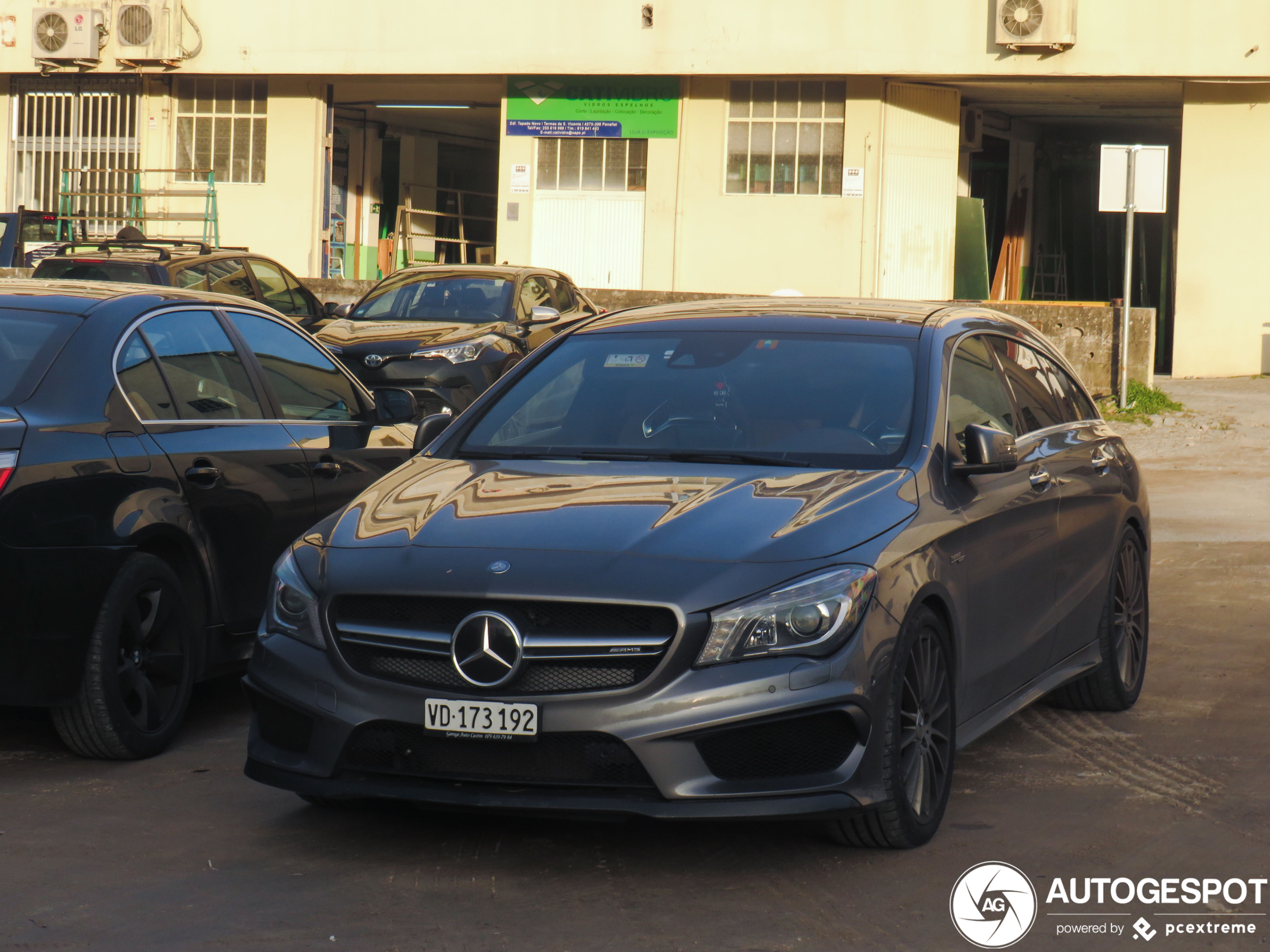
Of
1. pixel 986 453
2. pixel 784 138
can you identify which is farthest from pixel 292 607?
pixel 784 138

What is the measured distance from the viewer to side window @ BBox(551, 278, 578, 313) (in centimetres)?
1612

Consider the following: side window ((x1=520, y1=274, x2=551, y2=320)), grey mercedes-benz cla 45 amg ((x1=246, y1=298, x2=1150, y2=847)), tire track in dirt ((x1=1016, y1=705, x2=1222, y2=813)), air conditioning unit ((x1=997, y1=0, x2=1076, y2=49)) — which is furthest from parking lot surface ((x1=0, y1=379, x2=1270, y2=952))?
air conditioning unit ((x1=997, y1=0, x2=1076, y2=49))

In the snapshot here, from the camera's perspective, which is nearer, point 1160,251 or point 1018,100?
point 1018,100

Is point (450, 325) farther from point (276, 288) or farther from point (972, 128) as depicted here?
point (972, 128)

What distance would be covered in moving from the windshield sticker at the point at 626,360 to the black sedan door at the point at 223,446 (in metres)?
1.42

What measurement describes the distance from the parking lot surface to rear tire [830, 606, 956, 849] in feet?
0.29

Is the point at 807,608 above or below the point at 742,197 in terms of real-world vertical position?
below

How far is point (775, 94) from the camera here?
78.9 ft

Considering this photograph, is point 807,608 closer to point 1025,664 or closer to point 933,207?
point 1025,664

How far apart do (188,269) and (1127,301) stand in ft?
32.0

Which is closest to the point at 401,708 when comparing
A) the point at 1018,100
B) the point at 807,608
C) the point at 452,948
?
the point at 452,948

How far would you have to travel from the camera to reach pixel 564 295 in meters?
16.4

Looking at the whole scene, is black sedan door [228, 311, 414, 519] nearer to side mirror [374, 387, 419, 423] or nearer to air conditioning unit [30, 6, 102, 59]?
side mirror [374, 387, 419, 423]

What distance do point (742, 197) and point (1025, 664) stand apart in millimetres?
19503
